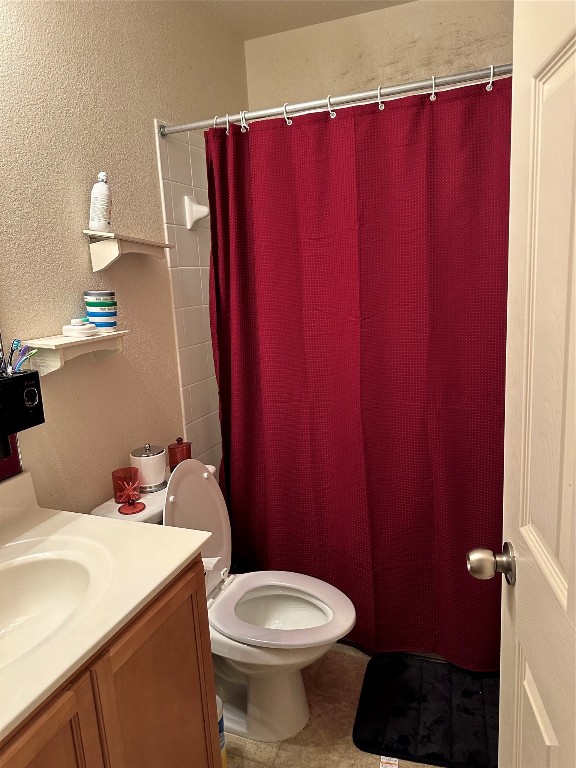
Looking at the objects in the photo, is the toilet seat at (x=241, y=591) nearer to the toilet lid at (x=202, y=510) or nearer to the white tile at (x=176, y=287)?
the toilet lid at (x=202, y=510)

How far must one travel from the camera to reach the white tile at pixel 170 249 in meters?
2.07

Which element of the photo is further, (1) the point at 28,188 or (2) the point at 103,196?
(2) the point at 103,196

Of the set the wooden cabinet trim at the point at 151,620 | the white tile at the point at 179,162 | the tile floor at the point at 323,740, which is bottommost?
the tile floor at the point at 323,740

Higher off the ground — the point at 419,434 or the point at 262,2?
the point at 262,2

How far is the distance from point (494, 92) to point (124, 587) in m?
1.58

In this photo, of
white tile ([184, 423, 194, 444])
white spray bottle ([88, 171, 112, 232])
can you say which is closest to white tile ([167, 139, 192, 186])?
white spray bottle ([88, 171, 112, 232])

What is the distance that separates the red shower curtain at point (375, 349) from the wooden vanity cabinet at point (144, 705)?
2.76ft

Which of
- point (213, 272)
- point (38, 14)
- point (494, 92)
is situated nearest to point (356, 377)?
point (213, 272)

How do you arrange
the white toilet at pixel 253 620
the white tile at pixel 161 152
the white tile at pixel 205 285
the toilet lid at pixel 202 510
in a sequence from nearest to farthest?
the white toilet at pixel 253 620 < the toilet lid at pixel 202 510 < the white tile at pixel 161 152 < the white tile at pixel 205 285

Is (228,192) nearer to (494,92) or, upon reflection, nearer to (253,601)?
(494,92)

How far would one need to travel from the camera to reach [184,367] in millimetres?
2186

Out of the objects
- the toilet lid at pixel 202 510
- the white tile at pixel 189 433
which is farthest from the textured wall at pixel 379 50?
the toilet lid at pixel 202 510

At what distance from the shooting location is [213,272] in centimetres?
207

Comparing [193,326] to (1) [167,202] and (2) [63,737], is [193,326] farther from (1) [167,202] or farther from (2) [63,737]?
(2) [63,737]
